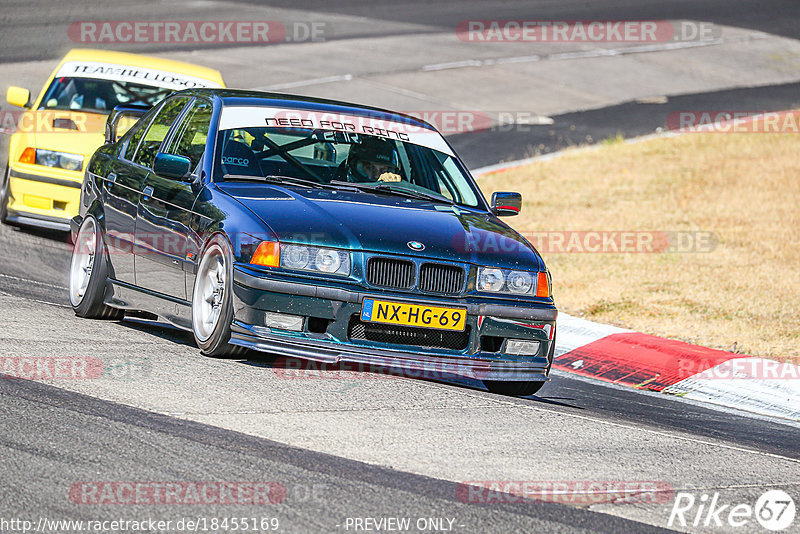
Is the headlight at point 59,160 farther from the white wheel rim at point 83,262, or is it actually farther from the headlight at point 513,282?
the headlight at point 513,282

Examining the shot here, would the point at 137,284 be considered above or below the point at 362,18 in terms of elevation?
below

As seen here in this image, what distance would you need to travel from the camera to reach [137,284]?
7891 mm

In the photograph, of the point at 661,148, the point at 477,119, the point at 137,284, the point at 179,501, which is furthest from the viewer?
the point at 477,119

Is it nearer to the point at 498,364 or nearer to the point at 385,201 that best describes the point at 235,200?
the point at 385,201

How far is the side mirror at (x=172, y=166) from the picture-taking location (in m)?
7.46

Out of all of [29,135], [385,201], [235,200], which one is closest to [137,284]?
[235,200]

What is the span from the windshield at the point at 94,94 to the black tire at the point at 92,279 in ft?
13.5

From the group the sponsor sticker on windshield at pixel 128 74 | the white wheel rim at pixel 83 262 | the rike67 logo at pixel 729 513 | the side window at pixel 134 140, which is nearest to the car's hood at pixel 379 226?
the side window at pixel 134 140

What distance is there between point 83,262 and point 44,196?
318cm

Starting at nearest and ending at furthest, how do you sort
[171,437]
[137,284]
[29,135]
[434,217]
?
[171,437] → [434,217] → [137,284] → [29,135]

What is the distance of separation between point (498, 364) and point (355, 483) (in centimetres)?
→ 225

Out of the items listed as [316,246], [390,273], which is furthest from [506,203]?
[316,246]

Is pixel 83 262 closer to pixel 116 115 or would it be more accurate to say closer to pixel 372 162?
pixel 116 115

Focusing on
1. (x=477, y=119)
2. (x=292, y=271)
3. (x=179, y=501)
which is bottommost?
(x=179, y=501)
